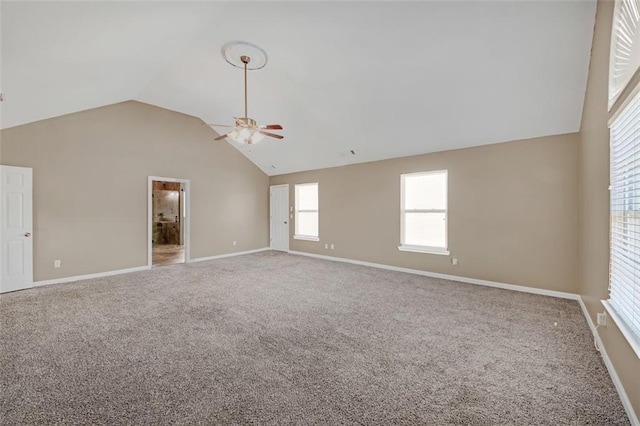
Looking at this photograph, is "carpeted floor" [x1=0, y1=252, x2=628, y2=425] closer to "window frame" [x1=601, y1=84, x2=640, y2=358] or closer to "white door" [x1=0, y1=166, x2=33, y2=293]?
"white door" [x1=0, y1=166, x2=33, y2=293]

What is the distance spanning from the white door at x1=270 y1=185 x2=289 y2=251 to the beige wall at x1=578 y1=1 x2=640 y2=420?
6238 millimetres

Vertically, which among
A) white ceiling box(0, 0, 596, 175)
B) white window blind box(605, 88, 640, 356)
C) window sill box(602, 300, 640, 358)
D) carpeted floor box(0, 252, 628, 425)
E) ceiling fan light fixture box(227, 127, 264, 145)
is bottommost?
carpeted floor box(0, 252, 628, 425)

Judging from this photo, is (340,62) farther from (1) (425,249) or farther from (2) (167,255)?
(2) (167,255)

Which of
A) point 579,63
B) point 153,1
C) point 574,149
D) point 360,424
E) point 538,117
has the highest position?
point 153,1

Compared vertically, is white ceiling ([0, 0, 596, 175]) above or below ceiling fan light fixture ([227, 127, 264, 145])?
above

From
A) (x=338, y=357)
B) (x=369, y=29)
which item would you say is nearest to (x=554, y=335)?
(x=338, y=357)

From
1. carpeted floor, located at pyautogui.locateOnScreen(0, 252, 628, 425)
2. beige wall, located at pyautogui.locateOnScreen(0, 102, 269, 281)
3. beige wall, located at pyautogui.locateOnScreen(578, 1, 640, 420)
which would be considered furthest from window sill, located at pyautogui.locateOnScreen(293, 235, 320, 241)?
beige wall, located at pyautogui.locateOnScreen(578, 1, 640, 420)

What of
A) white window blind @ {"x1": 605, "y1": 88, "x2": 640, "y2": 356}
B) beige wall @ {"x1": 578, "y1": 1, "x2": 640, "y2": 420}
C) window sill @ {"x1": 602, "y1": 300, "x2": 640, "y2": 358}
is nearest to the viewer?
window sill @ {"x1": 602, "y1": 300, "x2": 640, "y2": 358}

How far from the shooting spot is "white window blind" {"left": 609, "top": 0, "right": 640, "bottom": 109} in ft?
5.51

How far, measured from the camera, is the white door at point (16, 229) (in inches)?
159

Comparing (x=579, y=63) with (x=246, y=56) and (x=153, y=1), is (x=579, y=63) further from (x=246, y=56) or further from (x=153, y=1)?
(x=153, y=1)

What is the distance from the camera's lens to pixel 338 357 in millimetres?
2312

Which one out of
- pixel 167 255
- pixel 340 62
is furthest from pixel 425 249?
pixel 167 255

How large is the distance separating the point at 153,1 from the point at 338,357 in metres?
3.62
